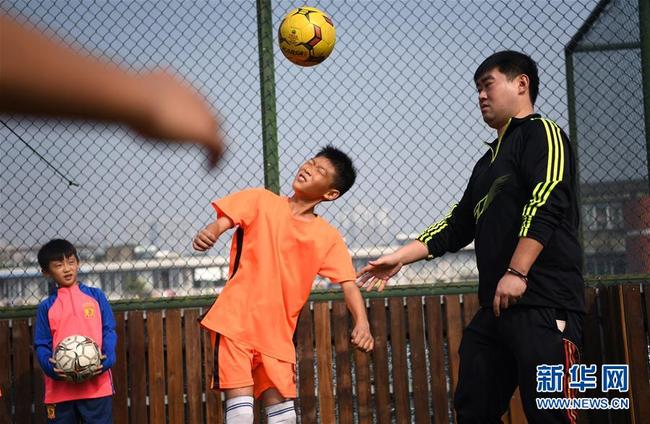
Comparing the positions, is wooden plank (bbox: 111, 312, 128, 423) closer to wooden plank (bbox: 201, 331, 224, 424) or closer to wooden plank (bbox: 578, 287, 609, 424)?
wooden plank (bbox: 201, 331, 224, 424)

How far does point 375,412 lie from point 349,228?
136 cm

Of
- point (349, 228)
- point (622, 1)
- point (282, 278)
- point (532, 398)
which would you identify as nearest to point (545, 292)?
point (532, 398)

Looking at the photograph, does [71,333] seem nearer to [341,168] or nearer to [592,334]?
[341,168]

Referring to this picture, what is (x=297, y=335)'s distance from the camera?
5629 millimetres

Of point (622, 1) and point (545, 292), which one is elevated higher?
point (622, 1)

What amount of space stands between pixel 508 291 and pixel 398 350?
269 cm

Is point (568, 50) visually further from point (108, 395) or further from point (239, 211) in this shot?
point (108, 395)

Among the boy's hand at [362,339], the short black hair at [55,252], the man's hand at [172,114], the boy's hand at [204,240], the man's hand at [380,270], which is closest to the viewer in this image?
the man's hand at [172,114]

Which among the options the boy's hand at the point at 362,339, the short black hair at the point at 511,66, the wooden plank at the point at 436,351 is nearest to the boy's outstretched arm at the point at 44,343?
the boy's hand at the point at 362,339

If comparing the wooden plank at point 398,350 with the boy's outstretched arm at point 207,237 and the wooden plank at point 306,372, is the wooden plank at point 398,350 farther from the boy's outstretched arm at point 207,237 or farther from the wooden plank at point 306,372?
the boy's outstretched arm at point 207,237

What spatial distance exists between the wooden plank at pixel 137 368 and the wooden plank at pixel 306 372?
1.12 metres

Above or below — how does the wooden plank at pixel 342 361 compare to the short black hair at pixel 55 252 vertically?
below

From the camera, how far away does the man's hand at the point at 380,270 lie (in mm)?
3679

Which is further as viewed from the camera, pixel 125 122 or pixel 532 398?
pixel 532 398
